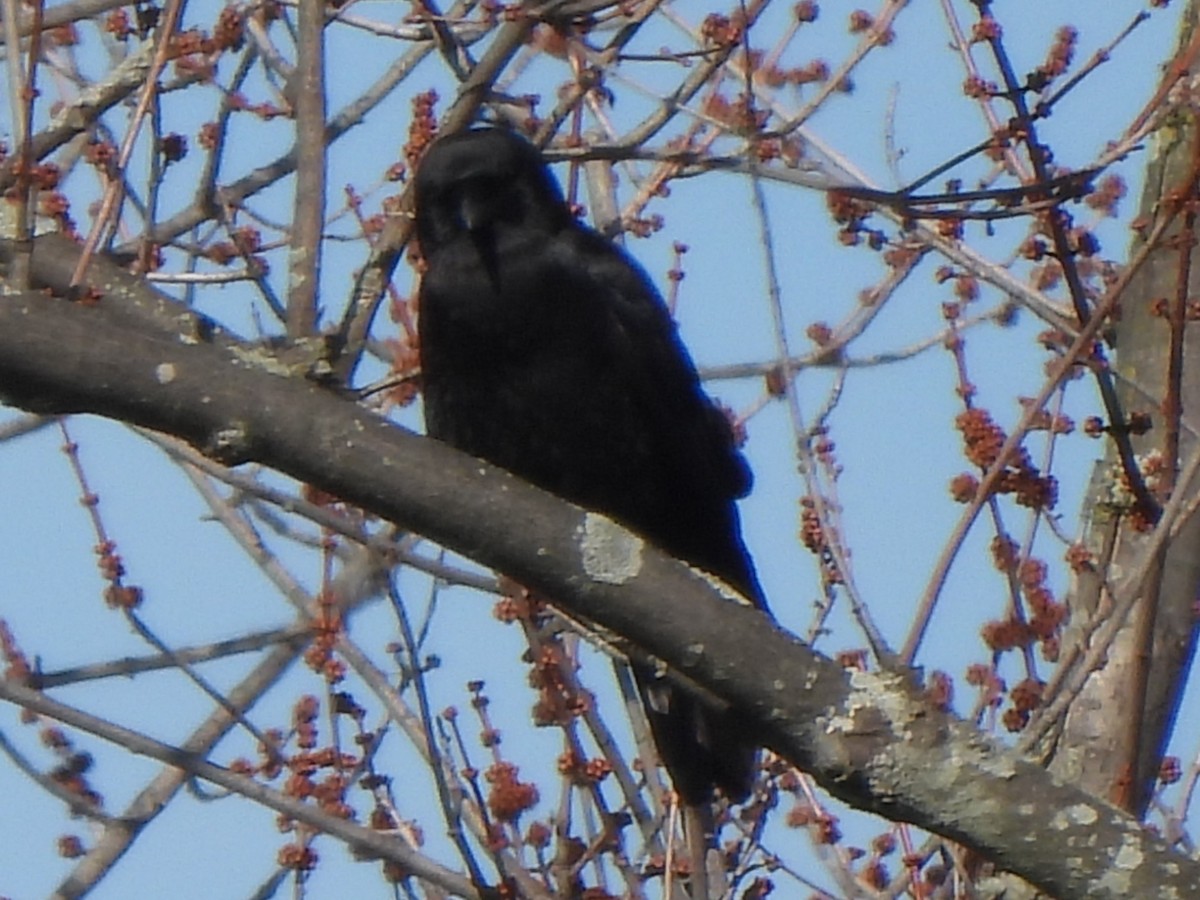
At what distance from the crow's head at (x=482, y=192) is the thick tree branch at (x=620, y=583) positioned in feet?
4.95

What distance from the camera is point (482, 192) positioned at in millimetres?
Answer: 3615

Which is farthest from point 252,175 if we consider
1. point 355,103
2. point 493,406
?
point 493,406

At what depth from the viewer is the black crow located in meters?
3.46

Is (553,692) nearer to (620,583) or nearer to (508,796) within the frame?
(508,796)

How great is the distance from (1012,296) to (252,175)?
1.42 meters

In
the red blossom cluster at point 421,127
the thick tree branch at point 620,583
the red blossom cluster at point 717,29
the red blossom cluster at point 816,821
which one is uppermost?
the red blossom cluster at point 717,29

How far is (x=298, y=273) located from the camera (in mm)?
2404

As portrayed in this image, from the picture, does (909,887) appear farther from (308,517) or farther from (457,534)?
(457,534)

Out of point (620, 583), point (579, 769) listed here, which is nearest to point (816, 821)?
point (579, 769)

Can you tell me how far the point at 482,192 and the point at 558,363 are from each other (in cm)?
37

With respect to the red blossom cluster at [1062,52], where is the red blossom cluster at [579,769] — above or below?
below

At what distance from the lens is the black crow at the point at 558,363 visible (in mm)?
3455

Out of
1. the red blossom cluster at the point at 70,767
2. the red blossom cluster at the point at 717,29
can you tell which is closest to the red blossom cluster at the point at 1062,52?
the red blossom cluster at the point at 717,29

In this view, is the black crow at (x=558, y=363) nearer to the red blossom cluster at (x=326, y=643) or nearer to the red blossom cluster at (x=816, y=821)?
the red blossom cluster at (x=816, y=821)
